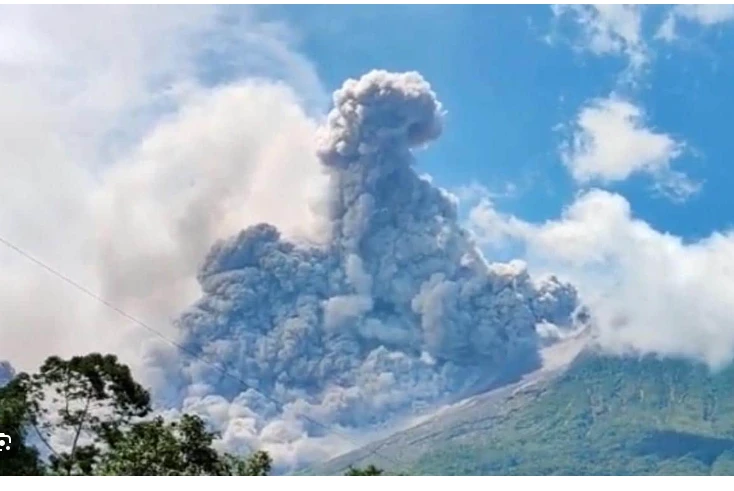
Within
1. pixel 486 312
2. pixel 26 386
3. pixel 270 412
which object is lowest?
pixel 26 386

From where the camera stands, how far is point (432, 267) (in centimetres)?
1216

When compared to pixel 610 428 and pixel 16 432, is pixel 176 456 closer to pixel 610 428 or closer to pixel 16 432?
pixel 16 432

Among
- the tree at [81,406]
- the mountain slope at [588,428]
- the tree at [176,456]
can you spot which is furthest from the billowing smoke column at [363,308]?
the tree at [176,456]

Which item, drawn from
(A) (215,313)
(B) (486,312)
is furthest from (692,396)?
(A) (215,313)

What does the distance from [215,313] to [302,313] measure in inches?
47.5

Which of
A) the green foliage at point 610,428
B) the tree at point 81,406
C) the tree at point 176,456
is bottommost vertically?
the tree at point 176,456

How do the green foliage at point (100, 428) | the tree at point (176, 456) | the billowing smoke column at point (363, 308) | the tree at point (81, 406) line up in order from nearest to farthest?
the tree at point (176, 456) < the green foliage at point (100, 428) < the tree at point (81, 406) < the billowing smoke column at point (363, 308)

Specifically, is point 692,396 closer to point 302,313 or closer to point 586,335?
point 586,335

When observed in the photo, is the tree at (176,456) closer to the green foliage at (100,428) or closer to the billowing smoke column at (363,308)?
the green foliage at (100,428)

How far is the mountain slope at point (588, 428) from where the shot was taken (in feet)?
37.8

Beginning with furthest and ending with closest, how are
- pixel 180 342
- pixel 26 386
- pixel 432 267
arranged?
pixel 432 267 < pixel 180 342 < pixel 26 386

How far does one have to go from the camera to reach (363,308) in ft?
39.8

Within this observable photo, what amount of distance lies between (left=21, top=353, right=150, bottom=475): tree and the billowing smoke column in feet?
10.2

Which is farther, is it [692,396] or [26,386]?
[692,396]
